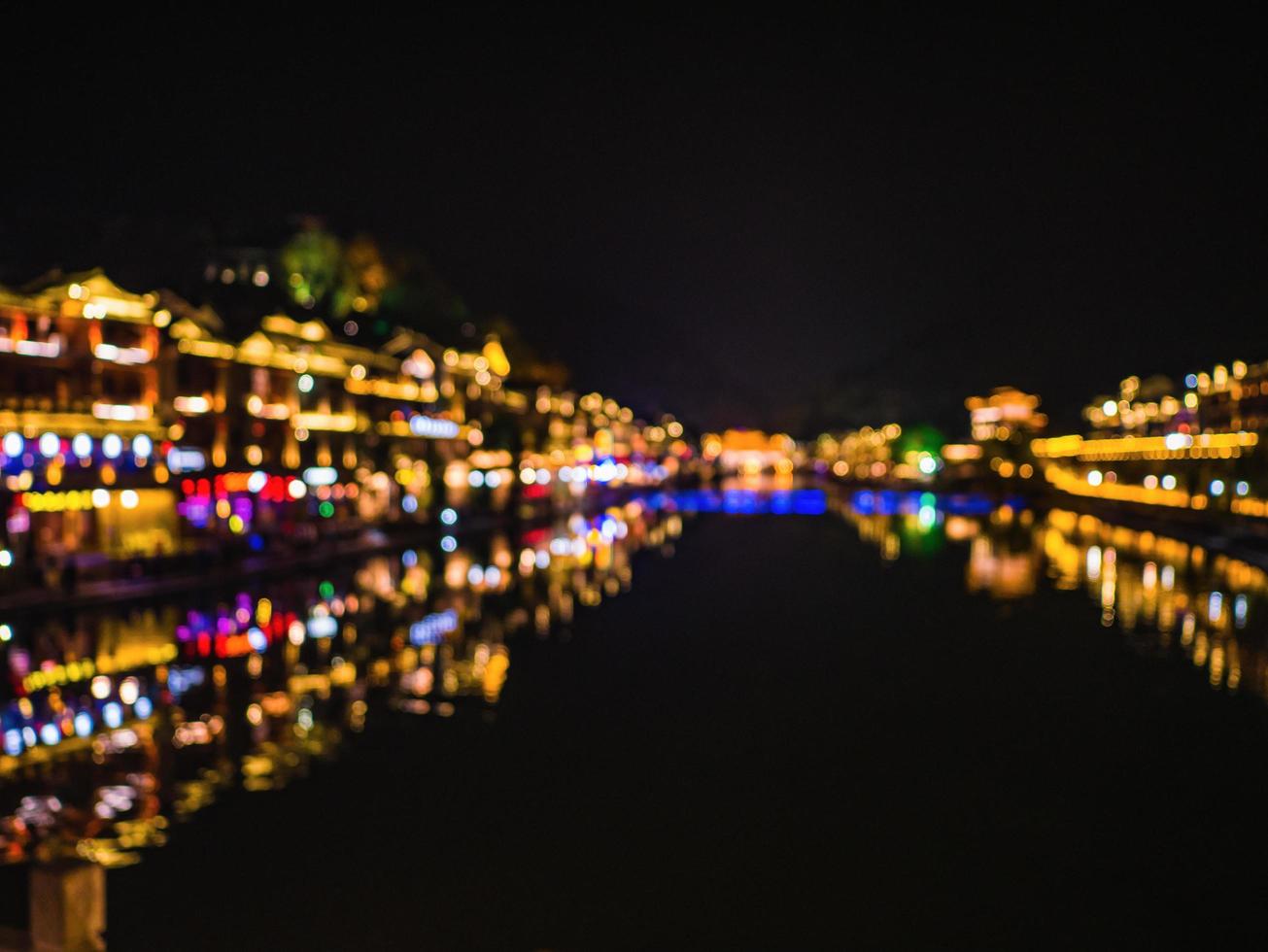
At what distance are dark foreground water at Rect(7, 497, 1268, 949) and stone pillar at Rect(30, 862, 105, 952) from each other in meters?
1.90

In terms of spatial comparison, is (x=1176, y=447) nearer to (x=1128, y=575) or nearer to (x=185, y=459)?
(x=1128, y=575)

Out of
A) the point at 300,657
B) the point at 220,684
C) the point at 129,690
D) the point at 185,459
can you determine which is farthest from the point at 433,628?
the point at 185,459

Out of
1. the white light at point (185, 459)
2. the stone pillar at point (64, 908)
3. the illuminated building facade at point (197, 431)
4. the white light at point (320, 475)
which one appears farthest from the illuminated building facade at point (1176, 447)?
the stone pillar at point (64, 908)

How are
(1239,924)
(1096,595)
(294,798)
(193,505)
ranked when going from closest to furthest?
(1239,924), (294,798), (1096,595), (193,505)

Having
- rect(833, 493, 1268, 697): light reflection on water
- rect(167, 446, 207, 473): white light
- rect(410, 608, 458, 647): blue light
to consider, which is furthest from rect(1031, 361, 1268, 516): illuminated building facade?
rect(167, 446, 207, 473): white light

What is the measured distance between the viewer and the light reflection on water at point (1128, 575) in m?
17.9

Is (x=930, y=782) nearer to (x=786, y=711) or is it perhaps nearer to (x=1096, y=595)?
(x=786, y=711)

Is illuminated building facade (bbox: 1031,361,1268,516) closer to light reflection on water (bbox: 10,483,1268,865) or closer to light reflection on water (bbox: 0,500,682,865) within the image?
light reflection on water (bbox: 10,483,1268,865)

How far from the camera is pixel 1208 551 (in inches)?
1437

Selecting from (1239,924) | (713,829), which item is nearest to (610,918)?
(713,829)

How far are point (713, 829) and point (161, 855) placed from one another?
4.59 m

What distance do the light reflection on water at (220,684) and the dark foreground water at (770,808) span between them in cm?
50

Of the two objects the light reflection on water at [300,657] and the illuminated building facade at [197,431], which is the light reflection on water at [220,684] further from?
the illuminated building facade at [197,431]

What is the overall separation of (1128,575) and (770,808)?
22674 millimetres
